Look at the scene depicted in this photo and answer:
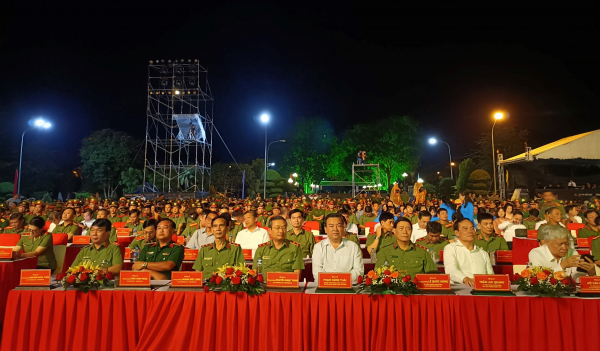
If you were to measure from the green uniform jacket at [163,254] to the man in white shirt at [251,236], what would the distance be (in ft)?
7.43

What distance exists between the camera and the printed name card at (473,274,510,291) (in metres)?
3.52

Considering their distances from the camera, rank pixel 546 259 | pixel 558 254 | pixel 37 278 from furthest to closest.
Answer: pixel 546 259
pixel 558 254
pixel 37 278

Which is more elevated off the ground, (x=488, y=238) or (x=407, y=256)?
(x=488, y=238)

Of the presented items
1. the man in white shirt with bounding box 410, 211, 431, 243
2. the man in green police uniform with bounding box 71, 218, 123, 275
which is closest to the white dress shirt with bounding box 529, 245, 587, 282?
the man in white shirt with bounding box 410, 211, 431, 243

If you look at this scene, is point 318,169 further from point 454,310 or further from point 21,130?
point 454,310

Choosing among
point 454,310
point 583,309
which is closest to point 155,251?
point 454,310

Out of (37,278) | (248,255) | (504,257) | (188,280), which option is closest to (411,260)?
(504,257)

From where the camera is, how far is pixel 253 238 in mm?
7211

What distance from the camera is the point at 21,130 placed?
36719 millimetres

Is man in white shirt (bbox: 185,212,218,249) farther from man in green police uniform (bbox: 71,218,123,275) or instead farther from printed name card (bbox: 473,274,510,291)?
printed name card (bbox: 473,274,510,291)

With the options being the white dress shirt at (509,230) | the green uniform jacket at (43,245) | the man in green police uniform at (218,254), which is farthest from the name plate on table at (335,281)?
the white dress shirt at (509,230)

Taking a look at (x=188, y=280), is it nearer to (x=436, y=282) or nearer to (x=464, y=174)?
(x=436, y=282)

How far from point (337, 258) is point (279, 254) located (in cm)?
82

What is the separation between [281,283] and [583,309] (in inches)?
112
